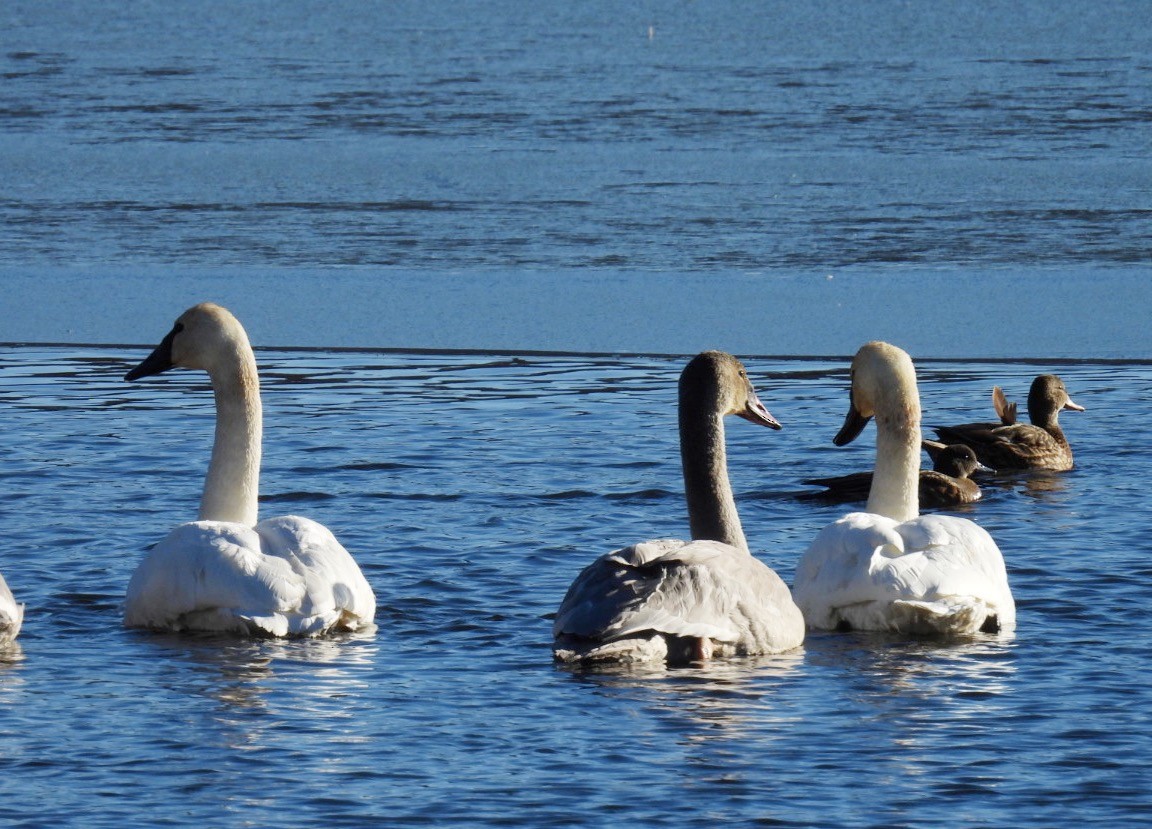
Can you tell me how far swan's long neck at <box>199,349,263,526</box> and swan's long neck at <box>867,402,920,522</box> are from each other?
2131mm

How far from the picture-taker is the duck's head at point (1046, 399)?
10.3 meters

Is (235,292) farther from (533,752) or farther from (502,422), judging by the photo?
(533,752)

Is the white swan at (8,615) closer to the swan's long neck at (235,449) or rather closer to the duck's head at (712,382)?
the swan's long neck at (235,449)

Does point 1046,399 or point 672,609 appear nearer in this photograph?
point 672,609

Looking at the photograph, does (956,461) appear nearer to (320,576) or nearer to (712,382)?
(712,382)

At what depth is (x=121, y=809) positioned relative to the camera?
4.77 m

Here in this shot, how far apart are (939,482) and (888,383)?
1862mm

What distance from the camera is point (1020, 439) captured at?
9.78m

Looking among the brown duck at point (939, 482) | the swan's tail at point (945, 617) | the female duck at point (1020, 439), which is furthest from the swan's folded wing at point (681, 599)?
the female duck at point (1020, 439)

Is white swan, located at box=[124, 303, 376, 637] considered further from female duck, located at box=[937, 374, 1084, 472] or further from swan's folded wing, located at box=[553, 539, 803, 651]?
female duck, located at box=[937, 374, 1084, 472]

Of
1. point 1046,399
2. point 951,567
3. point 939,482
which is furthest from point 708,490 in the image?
point 1046,399

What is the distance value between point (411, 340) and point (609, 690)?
674cm

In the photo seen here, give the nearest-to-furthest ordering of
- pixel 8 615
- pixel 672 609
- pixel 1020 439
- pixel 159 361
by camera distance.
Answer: pixel 672 609 → pixel 8 615 → pixel 159 361 → pixel 1020 439

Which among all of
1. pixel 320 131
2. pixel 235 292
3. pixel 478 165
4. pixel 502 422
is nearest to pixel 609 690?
pixel 502 422
